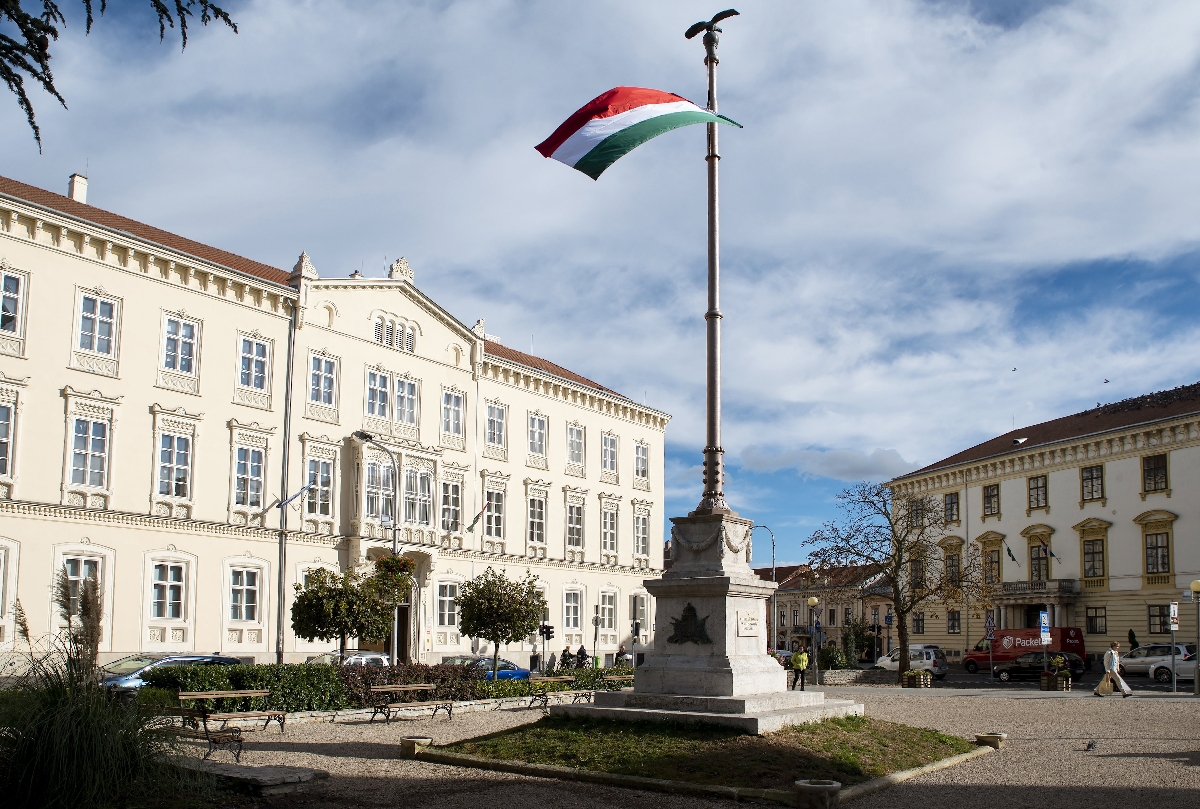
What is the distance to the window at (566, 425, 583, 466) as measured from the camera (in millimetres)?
50125

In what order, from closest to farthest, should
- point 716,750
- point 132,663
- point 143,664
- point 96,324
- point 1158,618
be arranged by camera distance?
1. point 716,750
2. point 143,664
3. point 132,663
4. point 96,324
5. point 1158,618

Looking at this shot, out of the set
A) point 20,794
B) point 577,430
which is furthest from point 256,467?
point 20,794

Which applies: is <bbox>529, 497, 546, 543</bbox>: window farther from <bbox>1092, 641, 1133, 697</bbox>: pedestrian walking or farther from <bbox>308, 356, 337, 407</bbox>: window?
<bbox>1092, 641, 1133, 697</bbox>: pedestrian walking

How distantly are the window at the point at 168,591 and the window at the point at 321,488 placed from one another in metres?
5.34

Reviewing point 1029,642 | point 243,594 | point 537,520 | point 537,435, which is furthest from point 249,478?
point 1029,642

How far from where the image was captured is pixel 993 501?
6438 centimetres

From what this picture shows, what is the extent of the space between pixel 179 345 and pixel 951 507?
48031mm

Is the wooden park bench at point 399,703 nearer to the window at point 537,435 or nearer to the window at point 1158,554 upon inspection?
the window at point 537,435

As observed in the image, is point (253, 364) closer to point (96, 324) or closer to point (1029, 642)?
point (96, 324)

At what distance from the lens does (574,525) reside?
50.0 m

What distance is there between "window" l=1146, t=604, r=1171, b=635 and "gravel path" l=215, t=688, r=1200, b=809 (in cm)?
3196

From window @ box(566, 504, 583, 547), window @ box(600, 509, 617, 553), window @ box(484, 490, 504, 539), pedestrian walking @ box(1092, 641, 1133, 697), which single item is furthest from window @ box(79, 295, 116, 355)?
pedestrian walking @ box(1092, 641, 1133, 697)

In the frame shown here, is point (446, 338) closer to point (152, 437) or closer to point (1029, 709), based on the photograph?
point (152, 437)

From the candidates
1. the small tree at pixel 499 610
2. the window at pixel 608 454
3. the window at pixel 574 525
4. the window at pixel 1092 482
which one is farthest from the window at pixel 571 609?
the window at pixel 1092 482
